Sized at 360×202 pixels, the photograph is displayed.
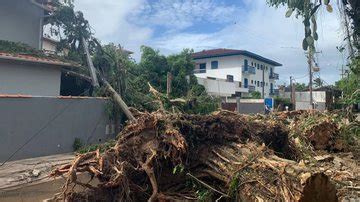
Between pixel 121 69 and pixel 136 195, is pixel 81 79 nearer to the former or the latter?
pixel 121 69

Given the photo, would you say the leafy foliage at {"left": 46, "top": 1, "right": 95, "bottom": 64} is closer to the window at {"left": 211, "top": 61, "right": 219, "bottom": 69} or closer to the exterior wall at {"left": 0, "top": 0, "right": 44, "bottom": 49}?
the exterior wall at {"left": 0, "top": 0, "right": 44, "bottom": 49}

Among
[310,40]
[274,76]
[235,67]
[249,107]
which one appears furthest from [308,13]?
[274,76]

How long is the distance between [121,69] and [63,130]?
13.7 feet

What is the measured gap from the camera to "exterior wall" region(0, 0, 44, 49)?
1500 centimetres

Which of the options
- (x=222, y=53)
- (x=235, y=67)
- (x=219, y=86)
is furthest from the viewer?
(x=222, y=53)

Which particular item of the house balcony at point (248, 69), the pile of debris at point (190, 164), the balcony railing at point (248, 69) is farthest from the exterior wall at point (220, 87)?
the pile of debris at point (190, 164)

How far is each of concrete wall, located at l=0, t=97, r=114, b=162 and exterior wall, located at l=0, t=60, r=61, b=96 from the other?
2315 millimetres

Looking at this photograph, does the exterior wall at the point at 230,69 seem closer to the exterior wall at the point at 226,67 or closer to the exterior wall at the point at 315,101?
the exterior wall at the point at 226,67

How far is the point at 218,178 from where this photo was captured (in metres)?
5.14

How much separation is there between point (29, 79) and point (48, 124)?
3.05 meters

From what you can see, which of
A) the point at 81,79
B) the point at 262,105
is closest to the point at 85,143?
the point at 81,79

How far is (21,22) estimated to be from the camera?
51.3 ft

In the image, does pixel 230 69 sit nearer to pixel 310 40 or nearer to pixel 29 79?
pixel 29 79

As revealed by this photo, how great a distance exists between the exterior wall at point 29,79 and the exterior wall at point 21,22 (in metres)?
2.63
